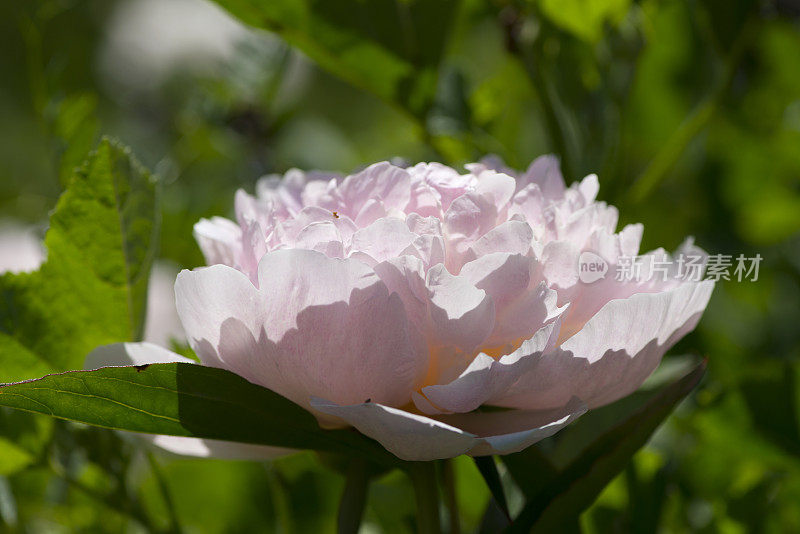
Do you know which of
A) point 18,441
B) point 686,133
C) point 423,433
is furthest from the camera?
point 686,133

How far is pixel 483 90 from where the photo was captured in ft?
1.82

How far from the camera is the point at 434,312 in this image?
0.28 metres

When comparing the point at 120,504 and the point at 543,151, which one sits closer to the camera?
the point at 120,504

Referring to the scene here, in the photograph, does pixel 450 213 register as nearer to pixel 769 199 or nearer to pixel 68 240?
pixel 68 240

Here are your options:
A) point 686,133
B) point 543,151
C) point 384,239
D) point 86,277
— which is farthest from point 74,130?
point 543,151

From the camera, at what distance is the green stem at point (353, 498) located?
12.8 inches

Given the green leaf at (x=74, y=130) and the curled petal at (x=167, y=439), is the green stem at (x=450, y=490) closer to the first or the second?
the curled petal at (x=167, y=439)

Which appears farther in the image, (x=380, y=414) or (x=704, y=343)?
(x=704, y=343)

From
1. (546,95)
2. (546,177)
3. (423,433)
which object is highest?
(546,95)

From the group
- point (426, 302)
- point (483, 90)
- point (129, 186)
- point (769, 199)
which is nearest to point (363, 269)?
point (426, 302)

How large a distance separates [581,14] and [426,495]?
0.91 ft

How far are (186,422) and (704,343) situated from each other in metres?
0.43

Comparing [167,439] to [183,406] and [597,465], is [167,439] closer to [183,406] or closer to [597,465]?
[183,406]

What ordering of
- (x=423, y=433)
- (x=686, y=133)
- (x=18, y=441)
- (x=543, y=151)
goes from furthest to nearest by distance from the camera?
1. (x=543, y=151)
2. (x=686, y=133)
3. (x=18, y=441)
4. (x=423, y=433)
